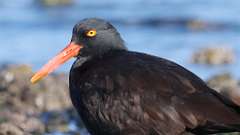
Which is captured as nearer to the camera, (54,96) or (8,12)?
(54,96)

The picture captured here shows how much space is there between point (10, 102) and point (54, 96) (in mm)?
697

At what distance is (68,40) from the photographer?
1712 cm

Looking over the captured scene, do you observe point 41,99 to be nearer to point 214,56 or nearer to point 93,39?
point 93,39

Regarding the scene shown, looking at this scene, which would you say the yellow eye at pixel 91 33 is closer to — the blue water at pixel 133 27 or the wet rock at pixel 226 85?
the wet rock at pixel 226 85

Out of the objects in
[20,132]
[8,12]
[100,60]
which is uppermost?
[8,12]

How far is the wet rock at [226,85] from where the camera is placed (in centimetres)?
1123

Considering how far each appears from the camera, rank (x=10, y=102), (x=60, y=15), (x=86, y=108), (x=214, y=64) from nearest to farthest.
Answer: (x=86, y=108), (x=10, y=102), (x=214, y=64), (x=60, y=15)

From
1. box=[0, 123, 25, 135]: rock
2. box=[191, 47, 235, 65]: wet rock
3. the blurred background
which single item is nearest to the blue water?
the blurred background

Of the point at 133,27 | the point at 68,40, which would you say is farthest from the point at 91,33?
the point at 133,27

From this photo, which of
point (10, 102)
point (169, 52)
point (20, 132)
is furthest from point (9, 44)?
point (20, 132)

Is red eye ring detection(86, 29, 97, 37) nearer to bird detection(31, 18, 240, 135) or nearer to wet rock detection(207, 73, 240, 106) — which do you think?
bird detection(31, 18, 240, 135)

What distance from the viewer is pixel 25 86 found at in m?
12.1

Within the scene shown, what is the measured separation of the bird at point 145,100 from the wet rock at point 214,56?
6.00m

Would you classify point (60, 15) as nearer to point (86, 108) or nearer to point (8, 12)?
point (8, 12)
